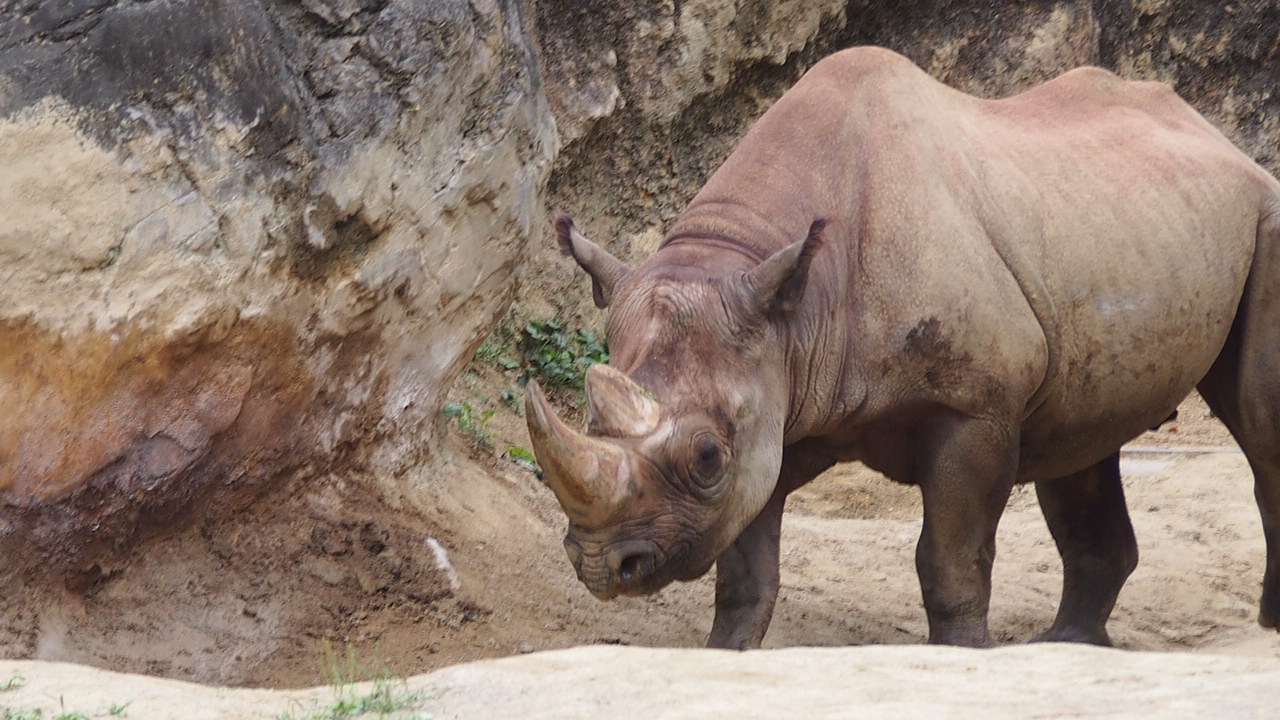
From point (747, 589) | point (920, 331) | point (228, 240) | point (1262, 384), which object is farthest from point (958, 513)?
point (228, 240)

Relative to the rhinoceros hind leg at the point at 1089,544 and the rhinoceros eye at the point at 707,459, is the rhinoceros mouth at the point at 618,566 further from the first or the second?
the rhinoceros hind leg at the point at 1089,544

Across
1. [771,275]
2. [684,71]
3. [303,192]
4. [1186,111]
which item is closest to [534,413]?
[771,275]

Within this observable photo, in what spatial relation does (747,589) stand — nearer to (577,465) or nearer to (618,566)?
(618,566)

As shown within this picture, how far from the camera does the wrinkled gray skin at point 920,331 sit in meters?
4.91

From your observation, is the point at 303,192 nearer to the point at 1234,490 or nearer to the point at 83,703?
the point at 83,703

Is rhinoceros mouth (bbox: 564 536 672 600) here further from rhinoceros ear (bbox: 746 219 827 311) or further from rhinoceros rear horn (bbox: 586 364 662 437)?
rhinoceros ear (bbox: 746 219 827 311)

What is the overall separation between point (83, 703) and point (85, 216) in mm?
1793

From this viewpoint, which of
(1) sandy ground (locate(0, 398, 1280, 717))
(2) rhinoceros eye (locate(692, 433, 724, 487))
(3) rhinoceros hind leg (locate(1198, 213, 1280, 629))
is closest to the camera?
(1) sandy ground (locate(0, 398, 1280, 717))

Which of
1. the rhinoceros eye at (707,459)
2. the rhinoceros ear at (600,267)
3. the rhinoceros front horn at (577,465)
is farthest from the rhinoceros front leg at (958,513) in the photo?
the rhinoceros front horn at (577,465)

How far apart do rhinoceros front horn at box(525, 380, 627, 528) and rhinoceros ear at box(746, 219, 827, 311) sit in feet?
2.72

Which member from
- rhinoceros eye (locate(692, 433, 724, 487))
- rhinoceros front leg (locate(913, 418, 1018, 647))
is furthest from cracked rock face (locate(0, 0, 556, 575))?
rhinoceros front leg (locate(913, 418, 1018, 647))

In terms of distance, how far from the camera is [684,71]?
Result: 9367 millimetres

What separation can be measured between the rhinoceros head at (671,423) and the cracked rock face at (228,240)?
78 cm

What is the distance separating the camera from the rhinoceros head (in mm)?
4621
